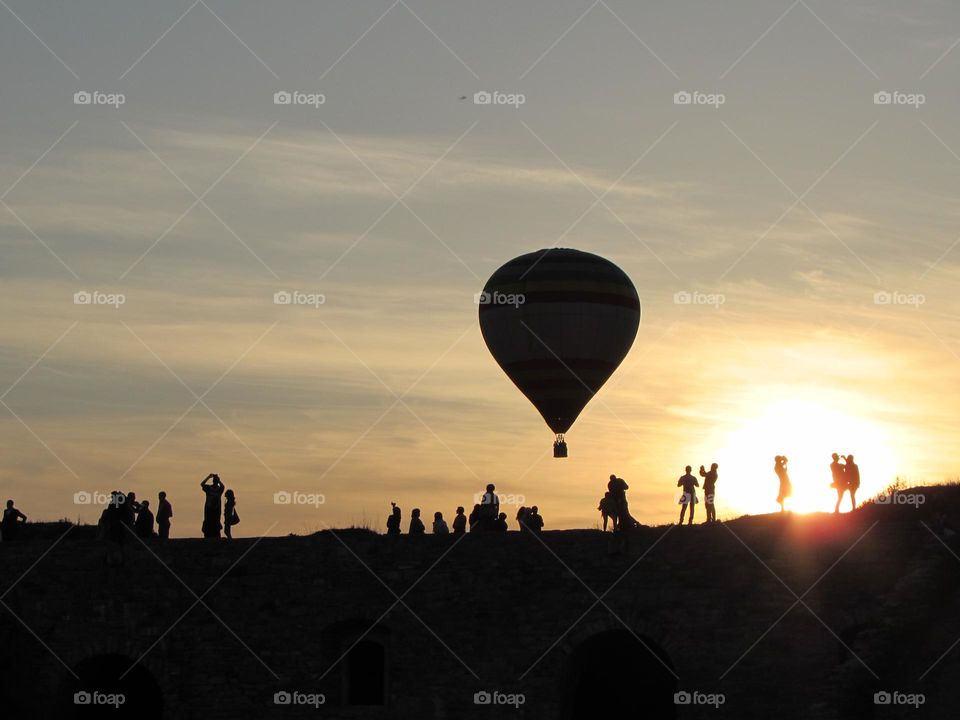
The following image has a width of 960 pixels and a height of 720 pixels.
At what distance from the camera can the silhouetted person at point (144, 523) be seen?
1335 inches

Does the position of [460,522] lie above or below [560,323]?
below

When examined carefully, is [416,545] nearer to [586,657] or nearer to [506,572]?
[506,572]

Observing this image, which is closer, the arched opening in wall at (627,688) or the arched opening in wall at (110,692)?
Answer: the arched opening in wall at (110,692)

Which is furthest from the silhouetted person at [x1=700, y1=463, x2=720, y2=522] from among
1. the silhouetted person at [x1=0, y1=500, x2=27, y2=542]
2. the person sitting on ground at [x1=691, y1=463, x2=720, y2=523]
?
the silhouetted person at [x1=0, y1=500, x2=27, y2=542]

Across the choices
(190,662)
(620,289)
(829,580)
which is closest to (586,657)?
(829,580)

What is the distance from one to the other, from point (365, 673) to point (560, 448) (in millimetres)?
10440

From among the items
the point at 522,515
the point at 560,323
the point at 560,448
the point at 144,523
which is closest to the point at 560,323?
the point at 560,323
